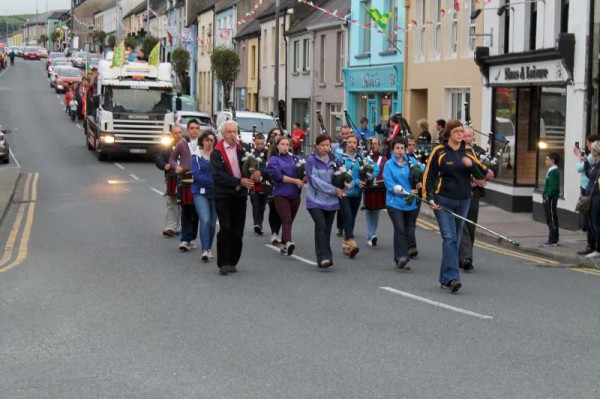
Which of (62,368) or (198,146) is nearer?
(62,368)

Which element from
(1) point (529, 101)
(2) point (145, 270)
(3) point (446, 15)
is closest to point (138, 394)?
(2) point (145, 270)

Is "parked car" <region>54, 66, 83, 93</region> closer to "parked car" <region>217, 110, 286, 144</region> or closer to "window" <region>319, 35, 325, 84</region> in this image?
"window" <region>319, 35, 325, 84</region>

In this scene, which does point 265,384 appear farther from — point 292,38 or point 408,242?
point 292,38

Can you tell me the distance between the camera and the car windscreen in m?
34.8

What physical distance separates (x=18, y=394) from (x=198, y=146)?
7606mm

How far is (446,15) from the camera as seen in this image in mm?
29656

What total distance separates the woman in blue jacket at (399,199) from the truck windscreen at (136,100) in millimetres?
23871

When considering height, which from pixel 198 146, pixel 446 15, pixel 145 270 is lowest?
pixel 145 270

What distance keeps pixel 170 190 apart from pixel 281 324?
740cm

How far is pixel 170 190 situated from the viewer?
17219 millimetres

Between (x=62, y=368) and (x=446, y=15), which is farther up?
(x=446, y=15)

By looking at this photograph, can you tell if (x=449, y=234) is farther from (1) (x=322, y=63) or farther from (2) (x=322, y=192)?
(1) (x=322, y=63)

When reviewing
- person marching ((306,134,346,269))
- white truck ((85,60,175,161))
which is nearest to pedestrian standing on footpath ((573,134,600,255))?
person marching ((306,134,346,269))

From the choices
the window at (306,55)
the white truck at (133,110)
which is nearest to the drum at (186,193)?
the white truck at (133,110)
